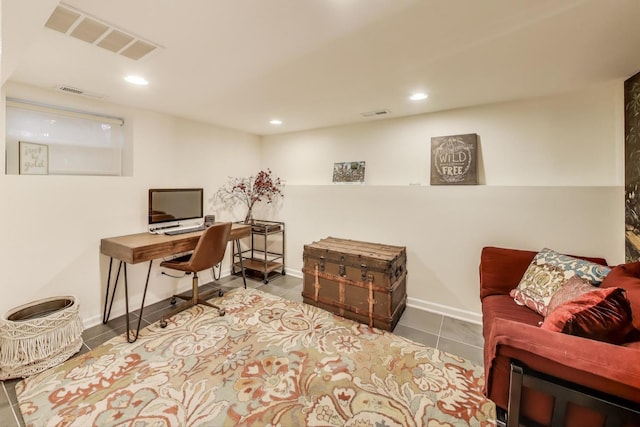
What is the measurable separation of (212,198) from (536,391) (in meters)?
3.68

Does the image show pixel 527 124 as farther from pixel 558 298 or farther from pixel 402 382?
pixel 402 382

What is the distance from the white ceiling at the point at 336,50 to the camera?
1271mm

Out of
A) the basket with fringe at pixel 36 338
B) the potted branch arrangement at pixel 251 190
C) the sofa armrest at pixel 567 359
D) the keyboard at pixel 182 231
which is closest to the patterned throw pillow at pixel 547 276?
the sofa armrest at pixel 567 359

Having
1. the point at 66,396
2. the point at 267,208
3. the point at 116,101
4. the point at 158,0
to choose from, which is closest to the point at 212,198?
the point at 267,208

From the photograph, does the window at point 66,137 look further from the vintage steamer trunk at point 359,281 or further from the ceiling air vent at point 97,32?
the vintage steamer trunk at point 359,281

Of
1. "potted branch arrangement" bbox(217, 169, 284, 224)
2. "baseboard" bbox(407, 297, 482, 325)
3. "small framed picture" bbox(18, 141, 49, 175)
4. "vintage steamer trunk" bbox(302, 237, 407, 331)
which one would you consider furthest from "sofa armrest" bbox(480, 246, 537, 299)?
"small framed picture" bbox(18, 141, 49, 175)

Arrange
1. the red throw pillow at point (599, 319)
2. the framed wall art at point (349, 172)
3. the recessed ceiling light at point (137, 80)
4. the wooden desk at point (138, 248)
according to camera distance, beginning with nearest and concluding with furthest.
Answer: the red throw pillow at point (599, 319)
the recessed ceiling light at point (137, 80)
the wooden desk at point (138, 248)
the framed wall art at point (349, 172)

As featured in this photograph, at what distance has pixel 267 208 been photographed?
4262mm

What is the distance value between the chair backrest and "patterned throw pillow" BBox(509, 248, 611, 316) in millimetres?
2648

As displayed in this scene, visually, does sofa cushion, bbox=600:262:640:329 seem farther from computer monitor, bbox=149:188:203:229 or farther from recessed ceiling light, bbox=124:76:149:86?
computer monitor, bbox=149:188:203:229

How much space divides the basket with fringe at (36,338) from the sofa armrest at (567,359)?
2843 mm

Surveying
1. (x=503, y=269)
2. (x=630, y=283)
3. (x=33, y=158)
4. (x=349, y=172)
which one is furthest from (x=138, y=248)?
(x=630, y=283)

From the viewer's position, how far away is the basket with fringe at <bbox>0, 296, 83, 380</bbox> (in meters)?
1.87

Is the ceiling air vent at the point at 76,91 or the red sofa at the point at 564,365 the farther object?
the ceiling air vent at the point at 76,91
